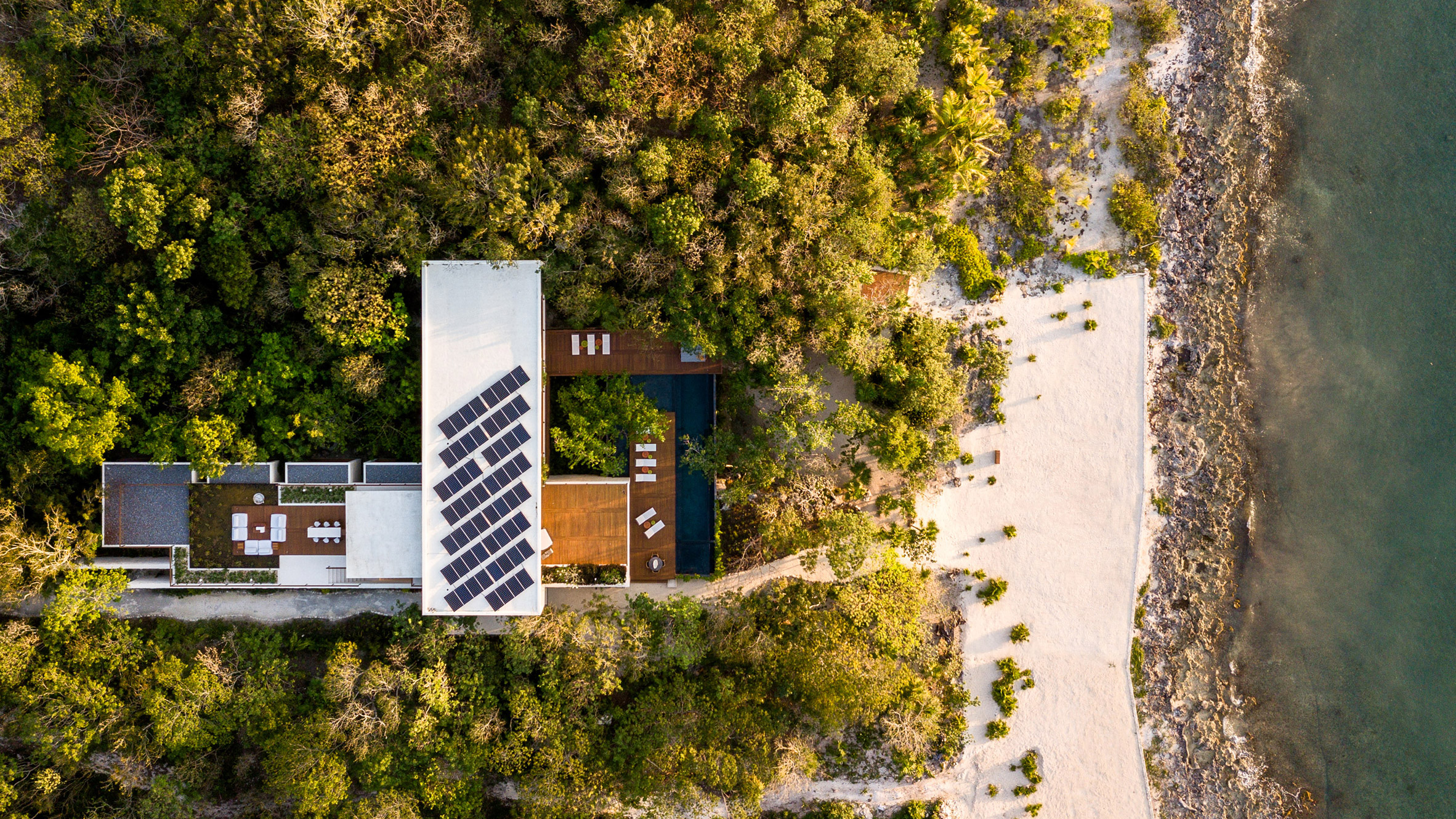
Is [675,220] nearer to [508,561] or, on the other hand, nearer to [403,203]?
[403,203]

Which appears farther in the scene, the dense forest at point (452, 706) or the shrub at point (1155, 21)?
the shrub at point (1155, 21)

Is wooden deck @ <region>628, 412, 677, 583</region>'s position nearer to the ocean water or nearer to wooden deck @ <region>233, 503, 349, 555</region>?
wooden deck @ <region>233, 503, 349, 555</region>

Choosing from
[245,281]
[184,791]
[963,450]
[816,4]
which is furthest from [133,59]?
[963,450]

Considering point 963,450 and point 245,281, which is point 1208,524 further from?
point 245,281

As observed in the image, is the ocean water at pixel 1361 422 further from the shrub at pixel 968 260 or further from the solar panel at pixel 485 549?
the solar panel at pixel 485 549

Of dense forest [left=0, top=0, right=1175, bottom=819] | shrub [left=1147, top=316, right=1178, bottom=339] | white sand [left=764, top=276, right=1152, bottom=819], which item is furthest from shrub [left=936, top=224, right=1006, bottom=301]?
shrub [left=1147, top=316, right=1178, bottom=339]

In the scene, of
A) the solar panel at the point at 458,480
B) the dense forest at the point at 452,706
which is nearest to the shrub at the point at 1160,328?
the dense forest at the point at 452,706
